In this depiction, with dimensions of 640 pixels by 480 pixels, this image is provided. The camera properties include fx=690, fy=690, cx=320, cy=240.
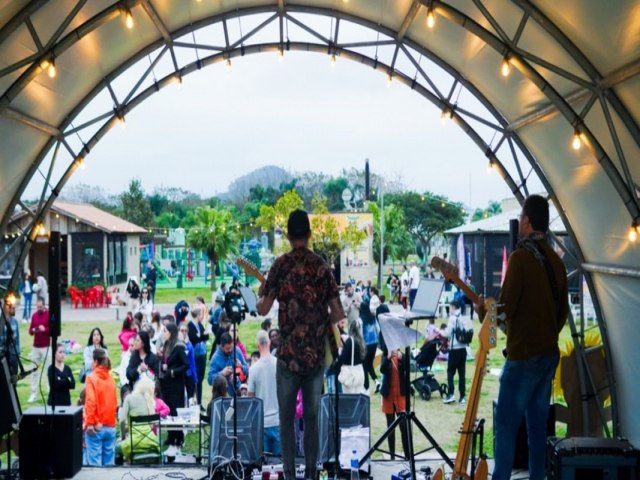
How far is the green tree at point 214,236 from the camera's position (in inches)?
1309

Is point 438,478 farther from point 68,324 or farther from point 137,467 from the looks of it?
point 68,324

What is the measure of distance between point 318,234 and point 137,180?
1189 inches

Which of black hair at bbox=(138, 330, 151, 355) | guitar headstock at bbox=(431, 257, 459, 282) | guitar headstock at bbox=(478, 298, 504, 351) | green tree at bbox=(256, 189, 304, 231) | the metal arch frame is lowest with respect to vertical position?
Answer: black hair at bbox=(138, 330, 151, 355)

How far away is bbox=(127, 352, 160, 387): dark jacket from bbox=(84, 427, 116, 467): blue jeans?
1502 mm

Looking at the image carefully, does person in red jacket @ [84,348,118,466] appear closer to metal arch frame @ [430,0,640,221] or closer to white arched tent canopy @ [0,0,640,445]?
white arched tent canopy @ [0,0,640,445]

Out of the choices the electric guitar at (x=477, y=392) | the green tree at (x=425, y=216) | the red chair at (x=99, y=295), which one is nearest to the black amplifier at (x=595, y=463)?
the electric guitar at (x=477, y=392)

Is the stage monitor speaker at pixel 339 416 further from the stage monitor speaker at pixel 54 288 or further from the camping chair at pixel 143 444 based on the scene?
the stage monitor speaker at pixel 54 288

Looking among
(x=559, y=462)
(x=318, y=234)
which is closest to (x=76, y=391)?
(x=559, y=462)

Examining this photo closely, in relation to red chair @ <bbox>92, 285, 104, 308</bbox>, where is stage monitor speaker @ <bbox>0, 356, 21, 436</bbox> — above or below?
below

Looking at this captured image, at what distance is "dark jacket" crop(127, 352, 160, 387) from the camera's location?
8703mm

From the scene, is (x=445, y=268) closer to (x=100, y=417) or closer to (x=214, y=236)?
(x=100, y=417)

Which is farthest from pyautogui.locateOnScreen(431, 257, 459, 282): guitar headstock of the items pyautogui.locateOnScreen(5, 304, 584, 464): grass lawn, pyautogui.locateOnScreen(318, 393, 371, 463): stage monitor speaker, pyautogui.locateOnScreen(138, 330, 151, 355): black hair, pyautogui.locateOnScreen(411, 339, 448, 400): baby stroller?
pyautogui.locateOnScreen(411, 339, 448, 400): baby stroller

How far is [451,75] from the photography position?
323 inches

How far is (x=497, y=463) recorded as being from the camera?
13.3 ft
